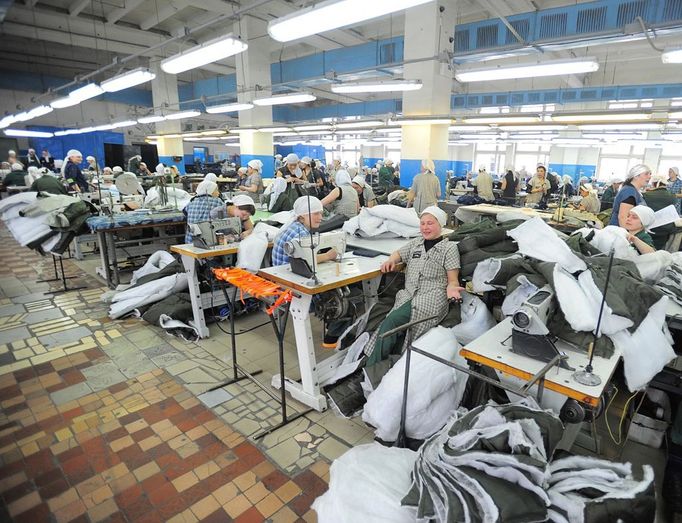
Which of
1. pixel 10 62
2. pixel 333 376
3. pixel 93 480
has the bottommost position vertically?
pixel 93 480

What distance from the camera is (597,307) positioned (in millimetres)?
1807

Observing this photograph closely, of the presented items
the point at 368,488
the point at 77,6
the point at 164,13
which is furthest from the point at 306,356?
the point at 77,6

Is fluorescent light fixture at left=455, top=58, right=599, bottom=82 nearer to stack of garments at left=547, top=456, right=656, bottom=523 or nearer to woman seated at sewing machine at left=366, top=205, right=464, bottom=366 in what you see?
woman seated at sewing machine at left=366, top=205, right=464, bottom=366

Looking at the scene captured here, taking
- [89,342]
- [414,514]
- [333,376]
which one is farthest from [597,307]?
[89,342]

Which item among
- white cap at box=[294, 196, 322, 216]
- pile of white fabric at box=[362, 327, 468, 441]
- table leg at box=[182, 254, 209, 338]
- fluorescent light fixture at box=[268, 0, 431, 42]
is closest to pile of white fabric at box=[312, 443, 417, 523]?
pile of white fabric at box=[362, 327, 468, 441]

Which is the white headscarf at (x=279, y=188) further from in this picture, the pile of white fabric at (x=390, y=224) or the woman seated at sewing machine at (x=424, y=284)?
the woman seated at sewing machine at (x=424, y=284)

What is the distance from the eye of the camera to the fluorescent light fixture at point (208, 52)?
3744 millimetres

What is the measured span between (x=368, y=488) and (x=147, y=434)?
1.65m

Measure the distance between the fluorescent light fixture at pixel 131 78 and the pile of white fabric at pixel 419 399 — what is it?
16.1 ft

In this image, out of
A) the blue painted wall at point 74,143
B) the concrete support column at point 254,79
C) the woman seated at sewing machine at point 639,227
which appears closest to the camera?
the woman seated at sewing machine at point 639,227

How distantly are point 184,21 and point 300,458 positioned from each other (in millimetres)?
11391

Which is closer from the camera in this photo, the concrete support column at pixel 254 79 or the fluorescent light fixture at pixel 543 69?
the fluorescent light fixture at pixel 543 69

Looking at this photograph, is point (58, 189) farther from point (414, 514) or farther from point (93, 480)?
point (414, 514)

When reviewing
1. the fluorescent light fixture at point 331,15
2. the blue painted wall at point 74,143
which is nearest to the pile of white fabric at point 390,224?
the fluorescent light fixture at point 331,15
